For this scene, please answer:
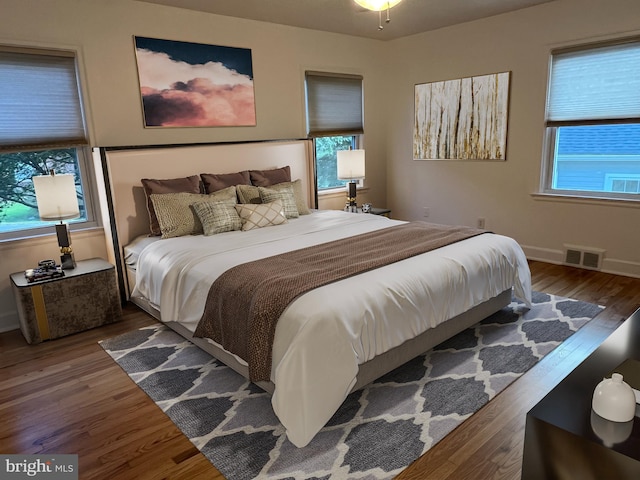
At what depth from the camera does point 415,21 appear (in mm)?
4727

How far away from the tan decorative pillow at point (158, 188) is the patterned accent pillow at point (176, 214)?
92mm

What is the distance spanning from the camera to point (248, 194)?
3.97m

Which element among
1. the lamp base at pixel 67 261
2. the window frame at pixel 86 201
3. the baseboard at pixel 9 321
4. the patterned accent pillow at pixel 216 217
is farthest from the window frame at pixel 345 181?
the baseboard at pixel 9 321

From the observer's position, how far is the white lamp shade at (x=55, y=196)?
311 centimetres

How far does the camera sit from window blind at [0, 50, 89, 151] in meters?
3.18

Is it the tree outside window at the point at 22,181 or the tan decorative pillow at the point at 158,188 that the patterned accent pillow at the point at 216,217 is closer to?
the tan decorative pillow at the point at 158,188

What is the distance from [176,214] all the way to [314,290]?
178cm

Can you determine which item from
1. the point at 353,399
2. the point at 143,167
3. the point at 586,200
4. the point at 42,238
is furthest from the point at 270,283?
the point at 586,200

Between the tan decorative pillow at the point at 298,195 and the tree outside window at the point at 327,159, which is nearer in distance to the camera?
the tan decorative pillow at the point at 298,195

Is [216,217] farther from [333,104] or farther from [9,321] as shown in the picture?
[333,104]

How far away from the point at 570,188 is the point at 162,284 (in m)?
4.03

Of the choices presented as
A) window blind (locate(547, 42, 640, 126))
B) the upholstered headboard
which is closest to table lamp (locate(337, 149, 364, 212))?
the upholstered headboard

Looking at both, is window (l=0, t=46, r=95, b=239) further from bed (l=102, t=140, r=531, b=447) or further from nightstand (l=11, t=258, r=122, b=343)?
nightstand (l=11, t=258, r=122, b=343)

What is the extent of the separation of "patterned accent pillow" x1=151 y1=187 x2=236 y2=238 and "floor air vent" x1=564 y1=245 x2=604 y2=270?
137 inches
